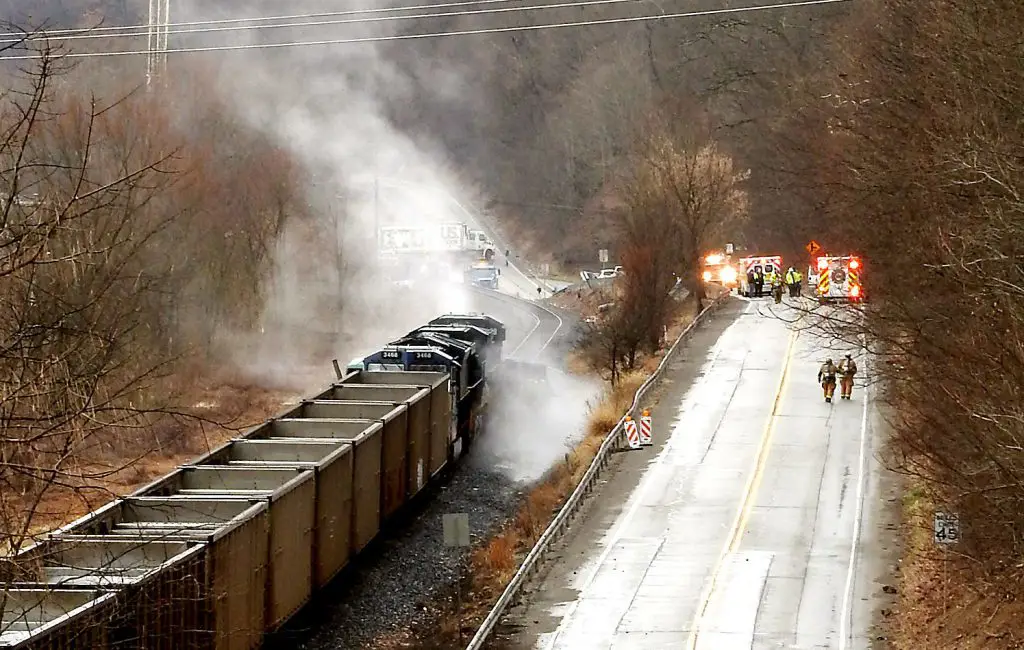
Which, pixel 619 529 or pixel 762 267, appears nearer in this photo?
pixel 619 529

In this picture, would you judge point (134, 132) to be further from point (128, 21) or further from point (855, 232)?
point (128, 21)

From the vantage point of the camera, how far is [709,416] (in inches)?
1379

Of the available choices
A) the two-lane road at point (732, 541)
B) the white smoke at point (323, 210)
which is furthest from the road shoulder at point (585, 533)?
the white smoke at point (323, 210)

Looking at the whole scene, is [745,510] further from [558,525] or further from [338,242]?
[338,242]

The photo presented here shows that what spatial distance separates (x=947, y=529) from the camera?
16.6m

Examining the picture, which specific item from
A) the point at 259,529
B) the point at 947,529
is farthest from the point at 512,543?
the point at 947,529

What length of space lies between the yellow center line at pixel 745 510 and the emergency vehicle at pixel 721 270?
22017mm

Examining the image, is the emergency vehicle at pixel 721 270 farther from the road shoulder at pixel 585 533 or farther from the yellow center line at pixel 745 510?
the yellow center line at pixel 745 510

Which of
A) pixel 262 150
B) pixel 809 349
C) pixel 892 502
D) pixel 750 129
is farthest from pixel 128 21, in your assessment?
pixel 892 502

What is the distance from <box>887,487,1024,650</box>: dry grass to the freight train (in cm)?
886

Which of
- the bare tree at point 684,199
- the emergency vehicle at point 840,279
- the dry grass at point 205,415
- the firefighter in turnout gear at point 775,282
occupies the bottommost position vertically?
the dry grass at point 205,415

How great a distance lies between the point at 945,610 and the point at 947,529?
2.54 meters

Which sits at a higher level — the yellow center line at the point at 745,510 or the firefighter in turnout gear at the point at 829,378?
the firefighter in turnout gear at the point at 829,378

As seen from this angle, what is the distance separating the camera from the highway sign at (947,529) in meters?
16.6
